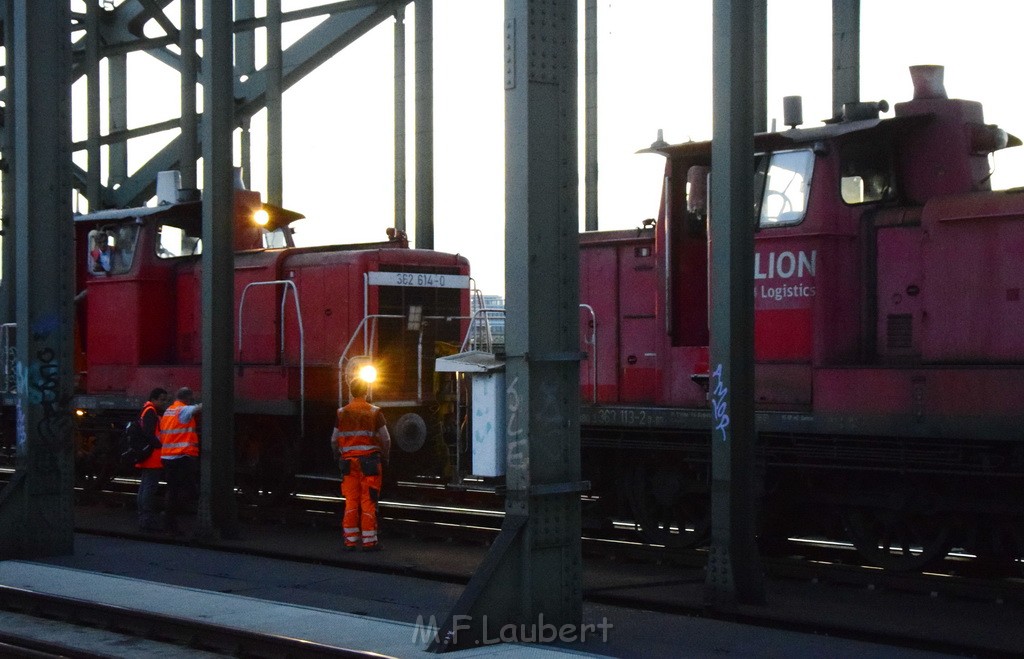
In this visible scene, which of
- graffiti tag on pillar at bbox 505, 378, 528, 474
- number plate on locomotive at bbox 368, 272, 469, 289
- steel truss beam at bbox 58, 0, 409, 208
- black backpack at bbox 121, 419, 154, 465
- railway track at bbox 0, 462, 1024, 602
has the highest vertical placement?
steel truss beam at bbox 58, 0, 409, 208

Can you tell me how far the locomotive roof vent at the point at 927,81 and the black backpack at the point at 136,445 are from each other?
817 cm

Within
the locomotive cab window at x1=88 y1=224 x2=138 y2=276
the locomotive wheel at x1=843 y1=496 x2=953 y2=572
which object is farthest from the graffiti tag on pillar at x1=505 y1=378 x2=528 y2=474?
the locomotive cab window at x1=88 y1=224 x2=138 y2=276

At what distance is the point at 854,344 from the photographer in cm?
931

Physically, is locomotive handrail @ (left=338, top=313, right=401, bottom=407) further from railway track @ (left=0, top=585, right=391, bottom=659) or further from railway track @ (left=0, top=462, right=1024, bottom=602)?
railway track @ (left=0, top=585, right=391, bottom=659)

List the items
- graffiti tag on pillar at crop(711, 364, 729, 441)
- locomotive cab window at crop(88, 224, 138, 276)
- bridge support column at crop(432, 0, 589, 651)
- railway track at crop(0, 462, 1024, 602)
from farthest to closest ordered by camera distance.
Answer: locomotive cab window at crop(88, 224, 138, 276)
railway track at crop(0, 462, 1024, 602)
graffiti tag on pillar at crop(711, 364, 729, 441)
bridge support column at crop(432, 0, 589, 651)

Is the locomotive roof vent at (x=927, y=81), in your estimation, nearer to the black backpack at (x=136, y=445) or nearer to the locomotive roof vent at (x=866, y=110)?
the locomotive roof vent at (x=866, y=110)

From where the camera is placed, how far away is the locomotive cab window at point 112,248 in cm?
1493

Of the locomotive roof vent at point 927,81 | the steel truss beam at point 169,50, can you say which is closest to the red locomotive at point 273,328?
the locomotive roof vent at point 927,81

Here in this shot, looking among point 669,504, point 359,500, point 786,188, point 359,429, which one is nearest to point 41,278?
point 359,429

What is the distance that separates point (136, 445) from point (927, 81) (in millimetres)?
8403

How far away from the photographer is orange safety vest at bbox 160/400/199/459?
12555 mm

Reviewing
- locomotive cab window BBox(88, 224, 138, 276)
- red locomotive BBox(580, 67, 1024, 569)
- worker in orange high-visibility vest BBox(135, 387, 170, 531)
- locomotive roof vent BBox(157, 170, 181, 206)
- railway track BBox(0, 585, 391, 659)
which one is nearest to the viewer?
railway track BBox(0, 585, 391, 659)

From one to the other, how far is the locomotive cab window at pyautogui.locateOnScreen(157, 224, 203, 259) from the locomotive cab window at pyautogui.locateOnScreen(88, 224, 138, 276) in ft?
1.02

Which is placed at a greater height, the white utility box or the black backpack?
the white utility box
